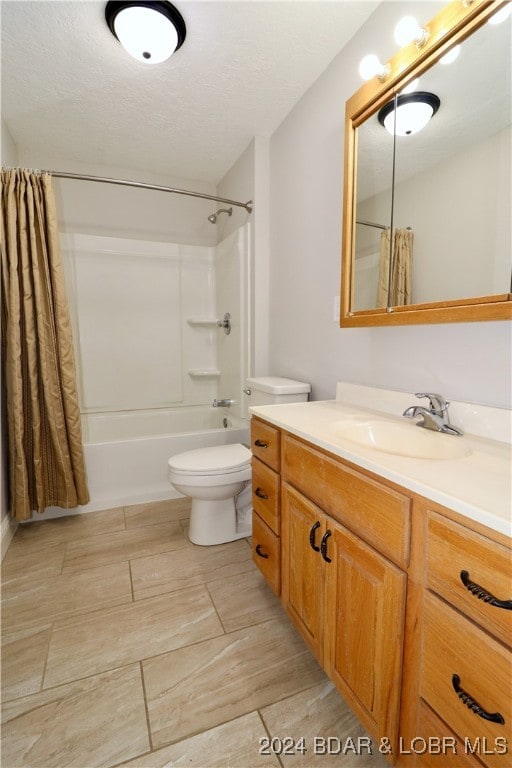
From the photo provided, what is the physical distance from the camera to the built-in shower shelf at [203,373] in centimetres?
322

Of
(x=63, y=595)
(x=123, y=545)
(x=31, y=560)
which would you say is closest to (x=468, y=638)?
(x=63, y=595)

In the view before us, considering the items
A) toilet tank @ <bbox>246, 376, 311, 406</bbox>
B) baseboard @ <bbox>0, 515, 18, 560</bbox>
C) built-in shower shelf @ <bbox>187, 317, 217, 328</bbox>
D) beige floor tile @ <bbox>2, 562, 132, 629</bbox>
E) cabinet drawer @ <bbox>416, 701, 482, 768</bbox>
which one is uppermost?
built-in shower shelf @ <bbox>187, 317, 217, 328</bbox>

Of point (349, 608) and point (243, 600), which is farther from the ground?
point (349, 608)

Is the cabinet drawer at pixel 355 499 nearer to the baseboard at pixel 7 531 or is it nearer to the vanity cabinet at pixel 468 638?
the vanity cabinet at pixel 468 638

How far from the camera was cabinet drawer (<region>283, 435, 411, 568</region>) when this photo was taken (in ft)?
2.51

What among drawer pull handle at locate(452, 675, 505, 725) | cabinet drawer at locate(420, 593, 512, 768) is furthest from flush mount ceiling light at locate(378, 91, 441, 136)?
drawer pull handle at locate(452, 675, 505, 725)

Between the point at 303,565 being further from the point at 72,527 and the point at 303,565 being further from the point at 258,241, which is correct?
the point at 258,241

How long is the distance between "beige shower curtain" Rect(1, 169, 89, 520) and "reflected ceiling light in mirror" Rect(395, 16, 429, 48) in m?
1.84

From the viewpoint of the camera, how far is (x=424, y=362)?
126cm

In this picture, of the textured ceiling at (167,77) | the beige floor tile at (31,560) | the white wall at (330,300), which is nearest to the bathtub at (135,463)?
the beige floor tile at (31,560)

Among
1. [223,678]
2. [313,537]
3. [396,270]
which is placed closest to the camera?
[313,537]

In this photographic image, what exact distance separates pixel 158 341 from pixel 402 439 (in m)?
2.50

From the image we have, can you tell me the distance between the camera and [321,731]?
1.02 m

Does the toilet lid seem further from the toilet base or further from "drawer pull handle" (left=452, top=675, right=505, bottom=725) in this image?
"drawer pull handle" (left=452, top=675, right=505, bottom=725)
